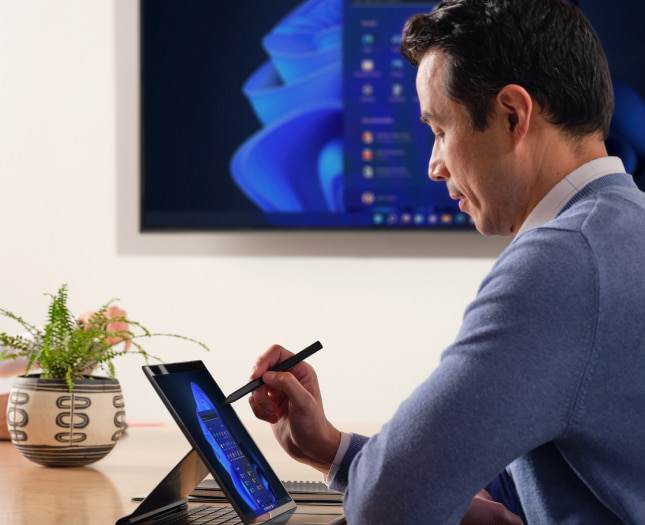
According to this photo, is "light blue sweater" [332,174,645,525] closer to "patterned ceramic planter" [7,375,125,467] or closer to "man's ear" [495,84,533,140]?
"man's ear" [495,84,533,140]

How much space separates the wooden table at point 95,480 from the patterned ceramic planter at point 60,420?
1.2 inches

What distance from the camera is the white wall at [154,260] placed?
9.37 feet

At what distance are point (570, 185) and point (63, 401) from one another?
0.88m

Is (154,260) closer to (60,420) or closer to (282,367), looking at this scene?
(60,420)

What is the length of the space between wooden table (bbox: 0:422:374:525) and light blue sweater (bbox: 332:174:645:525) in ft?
1.48

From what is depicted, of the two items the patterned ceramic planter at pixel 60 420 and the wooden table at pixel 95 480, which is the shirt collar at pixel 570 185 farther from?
the patterned ceramic planter at pixel 60 420

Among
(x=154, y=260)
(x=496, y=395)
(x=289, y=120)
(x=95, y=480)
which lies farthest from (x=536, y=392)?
(x=154, y=260)

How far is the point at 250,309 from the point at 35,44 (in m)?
1.27

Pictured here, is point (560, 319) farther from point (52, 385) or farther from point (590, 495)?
point (52, 385)

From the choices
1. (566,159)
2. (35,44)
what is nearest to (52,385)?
(566,159)

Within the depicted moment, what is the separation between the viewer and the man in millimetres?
752

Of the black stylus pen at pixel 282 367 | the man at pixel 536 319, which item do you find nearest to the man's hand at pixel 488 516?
the man at pixel 536 319

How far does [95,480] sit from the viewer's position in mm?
1307

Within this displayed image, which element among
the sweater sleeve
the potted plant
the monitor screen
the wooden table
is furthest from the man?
the monitor screen
